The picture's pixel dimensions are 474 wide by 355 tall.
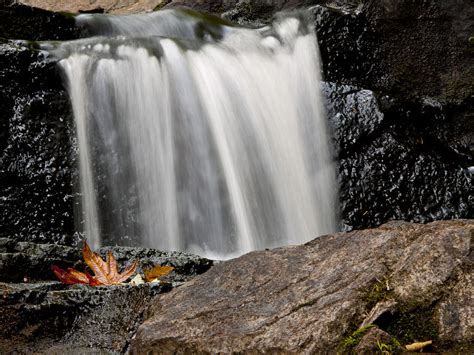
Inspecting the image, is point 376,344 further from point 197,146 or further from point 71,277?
point 197,146

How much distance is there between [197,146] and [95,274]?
2770 mm

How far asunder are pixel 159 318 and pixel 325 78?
458 cm

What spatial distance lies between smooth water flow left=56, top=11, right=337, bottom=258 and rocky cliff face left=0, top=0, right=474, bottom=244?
20cm

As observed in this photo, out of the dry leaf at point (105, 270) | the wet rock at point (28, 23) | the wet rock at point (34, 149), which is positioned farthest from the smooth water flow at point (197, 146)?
the dry leaf at point (105, 270)

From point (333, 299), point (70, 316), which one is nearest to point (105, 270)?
point (70, 316)

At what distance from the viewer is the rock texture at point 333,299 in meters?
1.84

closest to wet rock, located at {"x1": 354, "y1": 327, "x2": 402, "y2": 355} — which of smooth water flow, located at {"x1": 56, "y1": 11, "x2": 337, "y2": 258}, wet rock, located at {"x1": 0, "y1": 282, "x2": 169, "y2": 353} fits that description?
wet rock, located at {"x1": 0, "y1": 282, "x2": 169, "y2": 353}

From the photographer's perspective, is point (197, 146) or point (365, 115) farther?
point (365, 115)

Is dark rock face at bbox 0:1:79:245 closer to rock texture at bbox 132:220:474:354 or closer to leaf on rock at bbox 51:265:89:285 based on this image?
leaf on rock at bbox 51:265:89:285

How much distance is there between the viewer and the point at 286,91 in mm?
6250

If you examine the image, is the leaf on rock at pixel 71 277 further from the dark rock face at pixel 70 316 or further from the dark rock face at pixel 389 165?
the dark rock face at pixel 389 165

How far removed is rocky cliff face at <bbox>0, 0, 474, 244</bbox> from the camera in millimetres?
4953

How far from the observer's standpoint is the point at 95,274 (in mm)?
2871

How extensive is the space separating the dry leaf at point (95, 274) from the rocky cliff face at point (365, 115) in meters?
2.04
